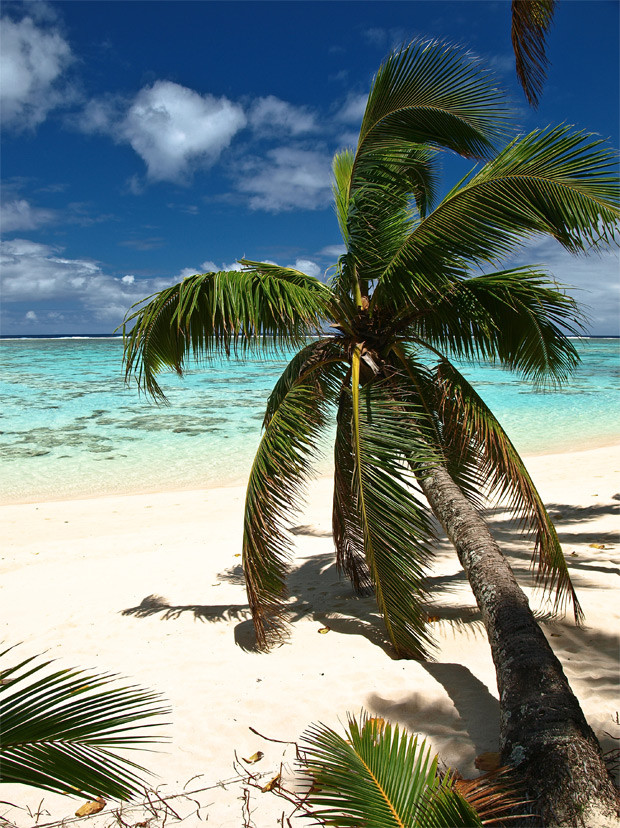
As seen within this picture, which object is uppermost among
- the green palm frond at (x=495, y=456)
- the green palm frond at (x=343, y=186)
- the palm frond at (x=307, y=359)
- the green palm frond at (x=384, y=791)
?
the green palm frond at (x=343, y=186)

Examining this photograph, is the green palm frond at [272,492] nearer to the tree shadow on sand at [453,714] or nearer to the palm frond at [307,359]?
the palm frond at [307,359]

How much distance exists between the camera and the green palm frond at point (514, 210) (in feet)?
10.8

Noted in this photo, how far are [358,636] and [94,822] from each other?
7.48 feet

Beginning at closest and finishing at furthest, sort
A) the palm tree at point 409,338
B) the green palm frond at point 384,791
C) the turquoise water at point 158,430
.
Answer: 1. the green palm frond at point 384,791
2. the palm tree at point 409,338
3. the turquoise water at point 158,430

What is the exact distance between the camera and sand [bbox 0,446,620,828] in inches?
117

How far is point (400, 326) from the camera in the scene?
14.4 feet

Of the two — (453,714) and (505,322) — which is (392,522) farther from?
(505,322)

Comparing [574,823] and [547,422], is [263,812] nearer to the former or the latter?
[574,823]

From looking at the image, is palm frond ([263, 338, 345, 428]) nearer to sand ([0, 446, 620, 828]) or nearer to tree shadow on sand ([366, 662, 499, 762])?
sand ([0, 446, 620, 828])

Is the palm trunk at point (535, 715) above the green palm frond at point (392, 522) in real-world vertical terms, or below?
below

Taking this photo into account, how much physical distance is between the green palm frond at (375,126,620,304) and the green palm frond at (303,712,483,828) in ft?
9.20

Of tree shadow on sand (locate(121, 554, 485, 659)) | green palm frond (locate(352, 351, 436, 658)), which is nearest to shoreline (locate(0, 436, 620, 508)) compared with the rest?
tree shadow on sand (locate(121, 554, 485, 659))

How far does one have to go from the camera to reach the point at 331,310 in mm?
4250

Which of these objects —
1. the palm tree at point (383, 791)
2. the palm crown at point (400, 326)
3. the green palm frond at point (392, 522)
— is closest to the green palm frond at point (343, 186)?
the palm crown at point (400, 326)
